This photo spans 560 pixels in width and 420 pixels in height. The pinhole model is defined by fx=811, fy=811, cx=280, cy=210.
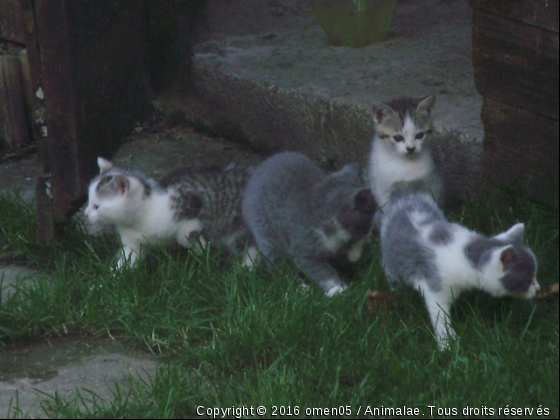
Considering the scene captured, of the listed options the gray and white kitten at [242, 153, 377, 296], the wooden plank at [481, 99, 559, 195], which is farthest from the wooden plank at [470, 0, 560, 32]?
the gray and white kitten at [242, 153, 377, 296]

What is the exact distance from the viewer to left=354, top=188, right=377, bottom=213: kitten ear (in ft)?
12.4

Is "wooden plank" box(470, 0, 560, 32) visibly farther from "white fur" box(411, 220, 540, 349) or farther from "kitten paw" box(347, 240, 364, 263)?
"kitten paw" box(347, 240, 364, 263)

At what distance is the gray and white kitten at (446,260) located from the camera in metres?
3.25

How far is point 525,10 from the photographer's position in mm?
3605

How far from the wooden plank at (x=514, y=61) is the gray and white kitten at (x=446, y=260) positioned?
0.60 meters

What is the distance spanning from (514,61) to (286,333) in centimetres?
162

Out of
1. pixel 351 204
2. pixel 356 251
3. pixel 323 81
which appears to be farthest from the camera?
pixel 323 81

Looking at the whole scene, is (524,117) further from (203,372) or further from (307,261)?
(203,372)

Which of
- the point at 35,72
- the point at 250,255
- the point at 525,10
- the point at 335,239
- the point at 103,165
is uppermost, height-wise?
the point at 525,10

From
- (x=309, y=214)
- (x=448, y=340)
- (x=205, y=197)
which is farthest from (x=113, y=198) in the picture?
(x=448, y=340)

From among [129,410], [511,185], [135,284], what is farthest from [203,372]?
[511,185]

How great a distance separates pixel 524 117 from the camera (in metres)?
3.71

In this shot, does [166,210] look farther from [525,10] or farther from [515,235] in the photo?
[525,10]

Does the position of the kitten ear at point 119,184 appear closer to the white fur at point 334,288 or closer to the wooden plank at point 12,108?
the white fur at point 334,288
